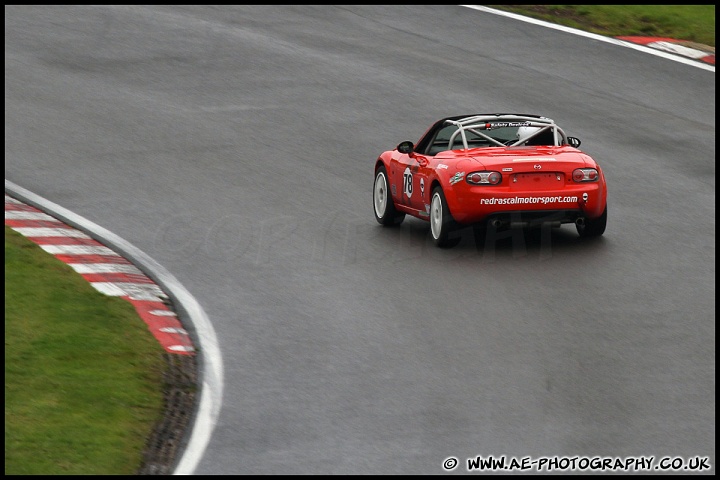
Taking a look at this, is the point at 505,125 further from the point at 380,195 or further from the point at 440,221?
the point at 380,195

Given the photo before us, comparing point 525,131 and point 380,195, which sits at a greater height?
point 525,131

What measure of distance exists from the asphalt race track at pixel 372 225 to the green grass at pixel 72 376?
63 cm

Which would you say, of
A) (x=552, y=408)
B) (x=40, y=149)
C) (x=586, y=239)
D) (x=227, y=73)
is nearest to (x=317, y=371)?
(x=552, y=408)

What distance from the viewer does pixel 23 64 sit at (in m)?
22.0

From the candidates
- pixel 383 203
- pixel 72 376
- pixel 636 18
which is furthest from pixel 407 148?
pixel 636 18

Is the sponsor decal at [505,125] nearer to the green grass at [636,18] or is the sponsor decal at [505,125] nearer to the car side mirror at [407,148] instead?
the car side mirror at [407,148]

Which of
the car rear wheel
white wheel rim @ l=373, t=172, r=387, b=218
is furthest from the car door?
white wheel rim @ l=373, t=172, r=387, b=218

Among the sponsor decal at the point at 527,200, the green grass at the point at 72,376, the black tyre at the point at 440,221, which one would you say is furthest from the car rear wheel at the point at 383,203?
the green grass at the point at 72,376

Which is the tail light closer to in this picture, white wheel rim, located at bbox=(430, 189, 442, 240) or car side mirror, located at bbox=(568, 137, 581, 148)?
white wheel rim, located at bbox=(430, 189, 442, 240)

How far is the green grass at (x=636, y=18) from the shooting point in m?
23.7

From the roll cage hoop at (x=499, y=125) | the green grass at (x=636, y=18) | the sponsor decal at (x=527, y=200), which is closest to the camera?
the sponsor decal at (x=527, y=200)

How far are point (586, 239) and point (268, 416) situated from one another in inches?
217

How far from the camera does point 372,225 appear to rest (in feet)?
47.9

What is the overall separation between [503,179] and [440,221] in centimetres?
85
